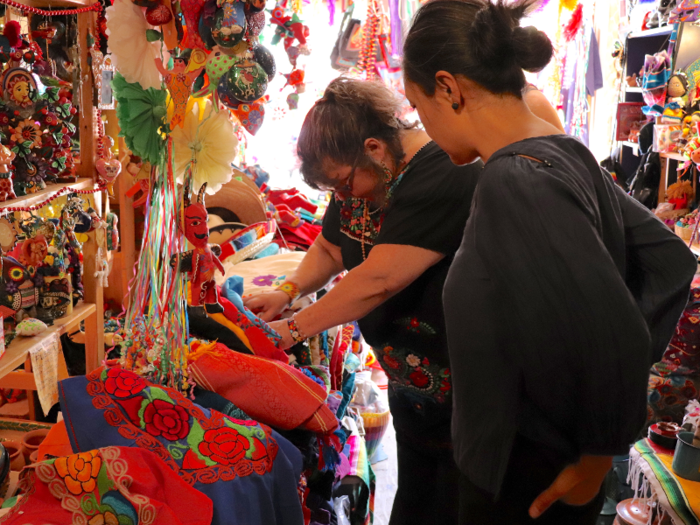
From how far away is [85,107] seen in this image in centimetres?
162

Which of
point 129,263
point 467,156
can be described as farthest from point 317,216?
point 467,156

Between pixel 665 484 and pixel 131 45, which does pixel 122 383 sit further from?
pixel 665 484

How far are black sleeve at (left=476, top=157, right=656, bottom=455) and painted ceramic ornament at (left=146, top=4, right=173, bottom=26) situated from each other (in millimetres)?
616

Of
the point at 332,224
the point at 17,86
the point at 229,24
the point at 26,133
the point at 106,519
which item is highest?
the point at 229,24

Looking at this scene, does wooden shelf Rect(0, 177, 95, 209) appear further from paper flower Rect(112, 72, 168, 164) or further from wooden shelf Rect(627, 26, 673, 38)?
wooden shelf Rect(627, 26, 673, 38)

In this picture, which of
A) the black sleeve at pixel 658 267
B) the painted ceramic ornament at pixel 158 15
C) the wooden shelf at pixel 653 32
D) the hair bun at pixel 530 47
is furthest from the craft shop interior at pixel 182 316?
the wooden shelf at pixel 653 32

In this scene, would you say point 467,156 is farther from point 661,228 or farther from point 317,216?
point 317,216

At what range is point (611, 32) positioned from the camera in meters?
4.44

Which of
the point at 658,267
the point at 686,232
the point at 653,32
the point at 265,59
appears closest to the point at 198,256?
the point at 265,59

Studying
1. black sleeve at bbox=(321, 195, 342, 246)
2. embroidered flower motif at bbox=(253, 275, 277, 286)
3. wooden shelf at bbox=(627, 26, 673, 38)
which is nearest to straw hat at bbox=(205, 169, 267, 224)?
embroidered flower motif at bbox=(253, 275, 277, 286)

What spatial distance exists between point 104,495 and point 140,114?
61cm

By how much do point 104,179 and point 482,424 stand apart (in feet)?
4.22

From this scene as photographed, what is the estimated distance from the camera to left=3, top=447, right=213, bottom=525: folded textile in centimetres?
89

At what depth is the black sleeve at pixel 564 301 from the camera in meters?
0.72
